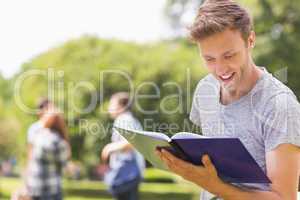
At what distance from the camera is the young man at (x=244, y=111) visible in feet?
→ 4.67

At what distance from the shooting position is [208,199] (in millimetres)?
1620

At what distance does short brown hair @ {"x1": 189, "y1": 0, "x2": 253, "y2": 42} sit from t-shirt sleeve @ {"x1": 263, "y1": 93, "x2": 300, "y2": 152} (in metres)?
0.18

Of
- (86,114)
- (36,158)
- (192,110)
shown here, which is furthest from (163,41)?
(192,110)

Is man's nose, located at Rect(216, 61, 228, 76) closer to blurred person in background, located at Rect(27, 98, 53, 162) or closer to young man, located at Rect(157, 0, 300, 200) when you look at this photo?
young man, located at Rect(157, 0, 300, 200)

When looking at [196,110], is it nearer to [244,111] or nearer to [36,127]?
[244,111]

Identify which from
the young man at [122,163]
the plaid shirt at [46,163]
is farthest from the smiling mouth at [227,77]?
the plaid shirt at [46,163]

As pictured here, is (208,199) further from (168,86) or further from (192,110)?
(168,86)

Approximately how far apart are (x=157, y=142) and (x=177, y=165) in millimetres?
66

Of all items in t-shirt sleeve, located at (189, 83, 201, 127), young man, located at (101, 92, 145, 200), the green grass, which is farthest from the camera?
the green grass

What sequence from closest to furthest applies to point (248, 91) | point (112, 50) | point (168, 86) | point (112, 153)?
point (248, 91)
point (112, 153)
point (168, 86)
point (112, 50)

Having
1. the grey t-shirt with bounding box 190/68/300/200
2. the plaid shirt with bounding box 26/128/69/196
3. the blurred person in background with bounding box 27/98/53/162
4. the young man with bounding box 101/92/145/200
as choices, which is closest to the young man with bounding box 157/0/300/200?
the grey t-shirt with bounding box 190/68/300/200

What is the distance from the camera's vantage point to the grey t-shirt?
143cm

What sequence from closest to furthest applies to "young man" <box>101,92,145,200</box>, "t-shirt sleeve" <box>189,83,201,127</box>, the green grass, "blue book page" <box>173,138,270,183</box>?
"blue book page" <box>173,138,270,183</box>
"t-shirt sleeve" <box>189,83,201,127</box>
"young man" <box>101,92,145,200</box>
the green grass

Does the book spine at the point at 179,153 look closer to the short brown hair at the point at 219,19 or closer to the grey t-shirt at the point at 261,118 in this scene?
the grey t-shirt at the point at 261,118
